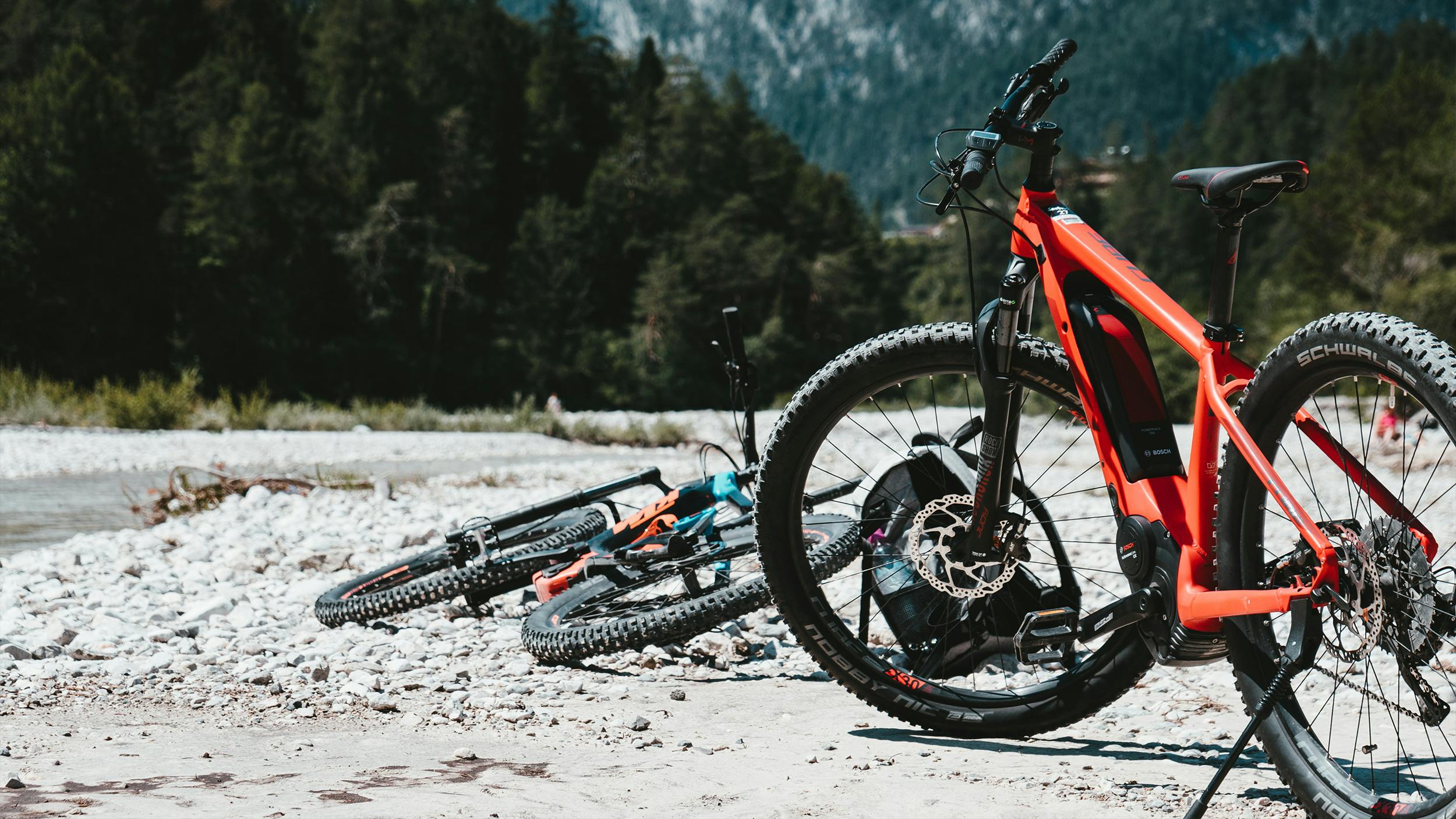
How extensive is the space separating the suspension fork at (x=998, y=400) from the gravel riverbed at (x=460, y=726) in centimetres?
60

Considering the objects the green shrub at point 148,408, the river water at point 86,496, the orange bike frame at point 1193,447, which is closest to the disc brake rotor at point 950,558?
the orange bike frame at point 1193,447

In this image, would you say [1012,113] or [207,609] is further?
[207,609]

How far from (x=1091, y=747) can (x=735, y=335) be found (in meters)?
2.07

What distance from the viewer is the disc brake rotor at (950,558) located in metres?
3.18

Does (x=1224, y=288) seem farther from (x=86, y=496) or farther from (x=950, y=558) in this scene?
(x=86, y=496)

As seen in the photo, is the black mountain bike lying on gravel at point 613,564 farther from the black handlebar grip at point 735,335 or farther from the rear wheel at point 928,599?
the rear wheel at point 928,599

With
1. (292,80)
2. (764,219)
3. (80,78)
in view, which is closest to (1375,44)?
(764,219)

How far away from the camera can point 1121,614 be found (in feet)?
8.91

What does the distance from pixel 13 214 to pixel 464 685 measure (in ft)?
120

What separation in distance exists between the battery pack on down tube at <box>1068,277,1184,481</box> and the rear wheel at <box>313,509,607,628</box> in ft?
8.40

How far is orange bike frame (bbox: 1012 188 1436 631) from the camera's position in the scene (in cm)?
232

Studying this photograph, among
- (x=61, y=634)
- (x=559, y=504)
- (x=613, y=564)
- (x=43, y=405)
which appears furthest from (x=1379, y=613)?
(x=43, y=405)

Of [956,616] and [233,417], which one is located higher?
[956,616]

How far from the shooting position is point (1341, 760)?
9.09ft
